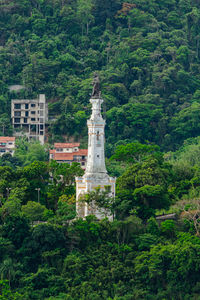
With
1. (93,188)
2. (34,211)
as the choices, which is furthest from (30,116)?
(93,188)

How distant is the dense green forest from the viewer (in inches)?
2089

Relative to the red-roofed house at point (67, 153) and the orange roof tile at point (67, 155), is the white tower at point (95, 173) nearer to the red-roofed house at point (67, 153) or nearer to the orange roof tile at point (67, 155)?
the orange roof tile at point (67, 155)

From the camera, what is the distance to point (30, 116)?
83.6 meters

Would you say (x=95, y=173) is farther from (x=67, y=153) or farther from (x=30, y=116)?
(x=30, y=116)

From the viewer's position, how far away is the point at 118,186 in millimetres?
59438

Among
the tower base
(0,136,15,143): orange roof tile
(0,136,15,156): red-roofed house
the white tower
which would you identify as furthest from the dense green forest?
(0,136,15,143): orange roof tile

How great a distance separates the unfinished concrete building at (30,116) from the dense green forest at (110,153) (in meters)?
1.02

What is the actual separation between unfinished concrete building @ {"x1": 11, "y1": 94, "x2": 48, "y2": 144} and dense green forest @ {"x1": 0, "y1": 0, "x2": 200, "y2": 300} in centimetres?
102

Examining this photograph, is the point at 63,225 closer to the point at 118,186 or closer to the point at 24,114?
the point at 118,186

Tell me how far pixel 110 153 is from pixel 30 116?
9.27m

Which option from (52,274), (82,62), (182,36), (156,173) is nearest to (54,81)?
(82,62)

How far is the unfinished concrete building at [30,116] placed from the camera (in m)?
83.2

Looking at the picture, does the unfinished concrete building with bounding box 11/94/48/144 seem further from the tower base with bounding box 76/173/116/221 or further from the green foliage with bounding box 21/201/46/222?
the tower base with bounding box 76/173/116/221

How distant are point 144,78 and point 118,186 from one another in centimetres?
3235
